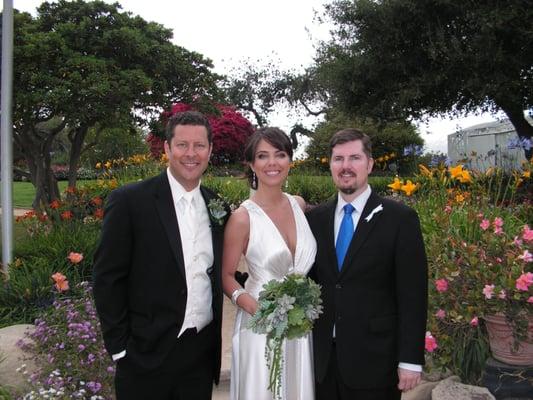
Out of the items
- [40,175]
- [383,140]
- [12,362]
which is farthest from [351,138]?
[383,140]

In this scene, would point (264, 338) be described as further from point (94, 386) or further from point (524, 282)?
point (524, 282)

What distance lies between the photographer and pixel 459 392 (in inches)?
134

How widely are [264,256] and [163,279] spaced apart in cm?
62

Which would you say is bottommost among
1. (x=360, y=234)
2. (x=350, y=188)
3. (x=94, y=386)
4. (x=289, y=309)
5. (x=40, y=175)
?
(x=94, y=386)

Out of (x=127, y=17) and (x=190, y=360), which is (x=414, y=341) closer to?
(x=190, y=360)

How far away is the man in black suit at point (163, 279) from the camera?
2480 millimetres

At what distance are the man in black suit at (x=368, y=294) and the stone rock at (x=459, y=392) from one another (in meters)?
1.06

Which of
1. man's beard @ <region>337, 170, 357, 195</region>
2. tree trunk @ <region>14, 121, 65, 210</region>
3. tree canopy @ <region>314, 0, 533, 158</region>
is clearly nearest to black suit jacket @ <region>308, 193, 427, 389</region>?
man's beard @ <region>337, 170, 357, 195</region>

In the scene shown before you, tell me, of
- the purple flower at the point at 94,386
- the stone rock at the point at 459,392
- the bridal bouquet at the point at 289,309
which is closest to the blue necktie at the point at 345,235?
the bridal bouquet at the point at 289,309

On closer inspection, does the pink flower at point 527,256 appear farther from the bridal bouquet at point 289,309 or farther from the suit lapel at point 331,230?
the bridal bouquet at point 289,309

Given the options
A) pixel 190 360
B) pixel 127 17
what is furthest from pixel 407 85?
pixel 190 360

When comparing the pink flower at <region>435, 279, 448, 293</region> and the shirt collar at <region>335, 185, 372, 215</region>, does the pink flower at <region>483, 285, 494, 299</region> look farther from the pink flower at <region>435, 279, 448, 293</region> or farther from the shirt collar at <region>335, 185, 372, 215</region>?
the shirt collar at <region>335, 185, 372, 215</region>

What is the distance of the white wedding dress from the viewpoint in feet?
9.11

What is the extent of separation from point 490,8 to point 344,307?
9.75m
